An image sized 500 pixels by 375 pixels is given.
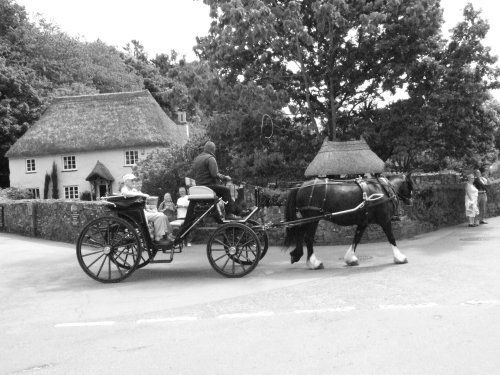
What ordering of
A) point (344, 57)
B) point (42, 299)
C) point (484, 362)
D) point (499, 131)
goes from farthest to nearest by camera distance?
point (499, 131), point (344, 57), point (42, 299), point (484, 362)

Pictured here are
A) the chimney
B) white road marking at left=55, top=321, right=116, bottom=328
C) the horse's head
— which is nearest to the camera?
white road marking at left=55, top=321, right=116, bottom=328

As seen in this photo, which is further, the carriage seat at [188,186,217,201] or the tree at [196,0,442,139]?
the tree at [196,0,442,139]

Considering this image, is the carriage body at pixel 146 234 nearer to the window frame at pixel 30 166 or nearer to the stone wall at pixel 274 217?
the stone wall at pixel 274 217

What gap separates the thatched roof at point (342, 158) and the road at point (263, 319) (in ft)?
12.9

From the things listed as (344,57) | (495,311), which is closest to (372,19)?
(344,57)

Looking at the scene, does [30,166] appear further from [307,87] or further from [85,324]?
[85,324]

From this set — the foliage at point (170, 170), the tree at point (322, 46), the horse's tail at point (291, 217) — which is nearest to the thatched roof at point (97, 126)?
the foliage at point (170, 170)

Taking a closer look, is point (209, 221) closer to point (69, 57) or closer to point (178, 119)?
point (178, 119)

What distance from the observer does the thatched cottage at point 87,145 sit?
141 ft

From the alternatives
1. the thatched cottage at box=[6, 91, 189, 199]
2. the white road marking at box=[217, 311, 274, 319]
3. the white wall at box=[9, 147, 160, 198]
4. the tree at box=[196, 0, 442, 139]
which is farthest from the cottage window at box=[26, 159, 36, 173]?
the white road marking at box=[217, 311, 274, 319]

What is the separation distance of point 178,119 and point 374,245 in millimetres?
42104

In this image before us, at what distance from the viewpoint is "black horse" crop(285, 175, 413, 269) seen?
988cm

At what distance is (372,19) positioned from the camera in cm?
1360

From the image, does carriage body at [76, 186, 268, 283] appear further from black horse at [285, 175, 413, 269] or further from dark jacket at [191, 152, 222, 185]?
black horse at [285, 175, 413, 269]
